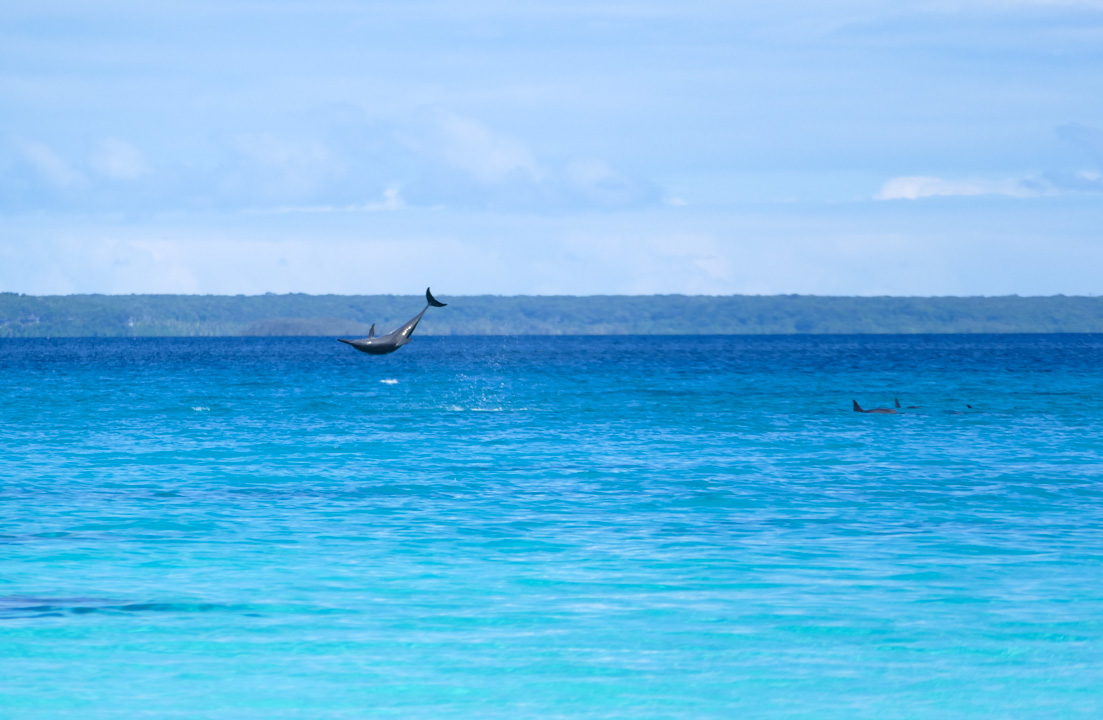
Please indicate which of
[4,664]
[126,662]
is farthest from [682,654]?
[4,664]

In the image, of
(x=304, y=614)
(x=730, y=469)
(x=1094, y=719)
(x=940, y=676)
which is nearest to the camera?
(x=1094, y=719)

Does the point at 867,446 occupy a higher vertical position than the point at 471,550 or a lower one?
higher

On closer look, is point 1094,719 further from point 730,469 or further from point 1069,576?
point 730,469

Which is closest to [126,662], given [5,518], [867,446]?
[5,518]

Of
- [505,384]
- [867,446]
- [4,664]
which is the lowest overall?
[4,664]

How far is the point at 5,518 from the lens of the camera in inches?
947

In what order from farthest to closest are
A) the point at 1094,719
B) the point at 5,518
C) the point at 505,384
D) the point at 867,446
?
the point at 505,384
the point at 867,446
the point at 5,518
the point at 1094,719

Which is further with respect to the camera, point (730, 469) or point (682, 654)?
point (730, 469)

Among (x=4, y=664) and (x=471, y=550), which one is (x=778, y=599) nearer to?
(x=471, y=550)

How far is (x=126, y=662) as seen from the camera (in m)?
13.5

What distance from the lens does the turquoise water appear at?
12.6 metres

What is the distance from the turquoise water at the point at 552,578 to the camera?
496 inches

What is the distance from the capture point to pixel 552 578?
59.2 ft

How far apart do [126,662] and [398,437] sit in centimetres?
3140
